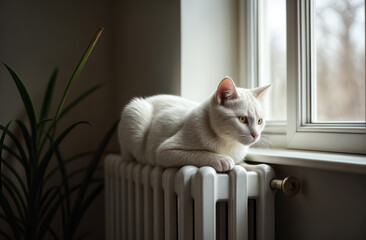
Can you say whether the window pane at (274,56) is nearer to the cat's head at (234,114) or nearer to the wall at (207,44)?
the wall at (207,44)

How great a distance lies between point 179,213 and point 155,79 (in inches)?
28.0

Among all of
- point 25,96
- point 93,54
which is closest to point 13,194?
point 25,96

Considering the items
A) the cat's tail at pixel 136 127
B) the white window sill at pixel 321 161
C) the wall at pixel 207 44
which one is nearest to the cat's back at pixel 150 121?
the cat's tail at pixel 136 127

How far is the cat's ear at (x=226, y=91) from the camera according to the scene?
0.95m

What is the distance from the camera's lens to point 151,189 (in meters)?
1.12

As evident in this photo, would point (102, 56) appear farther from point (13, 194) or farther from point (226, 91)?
point (226, 91)

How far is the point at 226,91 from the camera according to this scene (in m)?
0.96

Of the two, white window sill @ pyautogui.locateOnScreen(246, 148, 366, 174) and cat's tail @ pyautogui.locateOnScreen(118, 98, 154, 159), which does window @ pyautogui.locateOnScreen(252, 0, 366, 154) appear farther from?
cat's tail @ pyautogui.locateOnScreen(118, 98, 154, 159)

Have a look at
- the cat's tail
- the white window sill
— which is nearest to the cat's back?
the cat's tail

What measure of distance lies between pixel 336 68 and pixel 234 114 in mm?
466

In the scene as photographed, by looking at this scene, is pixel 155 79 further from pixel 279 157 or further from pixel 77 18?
pixel 279 157

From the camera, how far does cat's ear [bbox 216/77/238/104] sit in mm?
950

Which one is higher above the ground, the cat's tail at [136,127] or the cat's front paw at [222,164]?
the cat's tail at [136,127]

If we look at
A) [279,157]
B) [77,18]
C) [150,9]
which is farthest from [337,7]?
[77,18]
